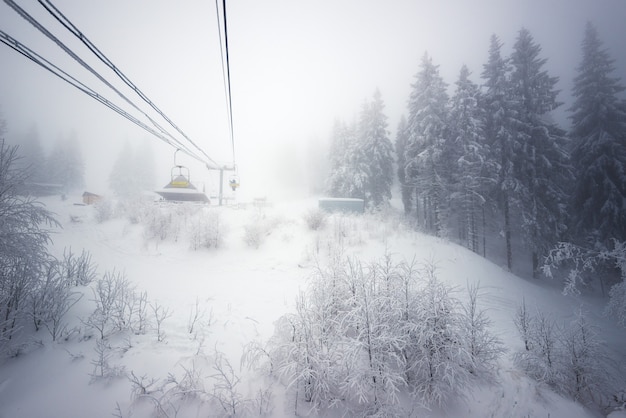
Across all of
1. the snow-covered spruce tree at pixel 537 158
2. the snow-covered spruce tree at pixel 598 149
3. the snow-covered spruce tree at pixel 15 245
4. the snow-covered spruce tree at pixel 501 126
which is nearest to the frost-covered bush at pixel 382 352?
the snow-covered spruce tree at pixel 15 245

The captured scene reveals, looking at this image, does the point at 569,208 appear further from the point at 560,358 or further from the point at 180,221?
the point at 180,221

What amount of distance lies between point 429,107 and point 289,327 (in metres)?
20.1

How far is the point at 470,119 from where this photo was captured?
17.2 m

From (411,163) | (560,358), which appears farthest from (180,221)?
(411,163)

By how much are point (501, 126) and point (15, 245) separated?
73.1ft

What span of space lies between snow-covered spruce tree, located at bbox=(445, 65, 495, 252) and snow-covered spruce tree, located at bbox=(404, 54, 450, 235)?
773 mm

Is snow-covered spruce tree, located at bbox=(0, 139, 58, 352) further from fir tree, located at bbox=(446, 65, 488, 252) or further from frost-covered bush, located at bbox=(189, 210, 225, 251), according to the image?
fir tree, located at bbox=(446, 65, 488, 252)

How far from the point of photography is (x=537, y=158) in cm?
1548

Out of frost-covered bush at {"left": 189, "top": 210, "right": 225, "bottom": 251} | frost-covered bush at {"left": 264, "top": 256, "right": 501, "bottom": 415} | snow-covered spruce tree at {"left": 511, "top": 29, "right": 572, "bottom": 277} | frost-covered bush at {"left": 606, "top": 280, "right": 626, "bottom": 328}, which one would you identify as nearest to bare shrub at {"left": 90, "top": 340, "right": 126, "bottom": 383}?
frost-covered bush at {"left": 264, "top": 256, "right": 501, "bottom": 415}

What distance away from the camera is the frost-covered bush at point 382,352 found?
315 centimetres

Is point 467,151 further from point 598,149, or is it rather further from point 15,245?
point 15,245

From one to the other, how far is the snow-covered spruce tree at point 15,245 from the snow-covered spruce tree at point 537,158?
70.6 feet

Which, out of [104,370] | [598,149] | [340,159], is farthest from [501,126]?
[104,370]

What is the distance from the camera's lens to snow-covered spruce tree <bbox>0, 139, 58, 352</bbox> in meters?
3.89
